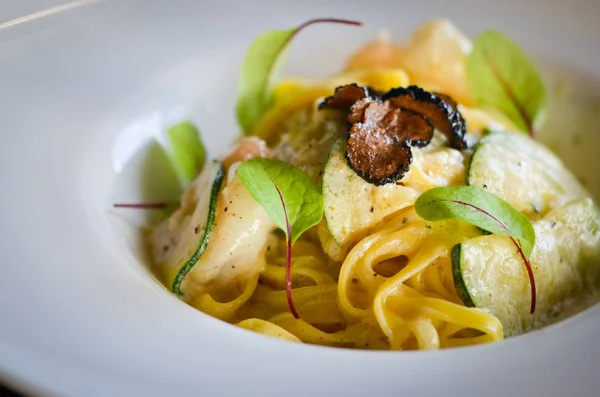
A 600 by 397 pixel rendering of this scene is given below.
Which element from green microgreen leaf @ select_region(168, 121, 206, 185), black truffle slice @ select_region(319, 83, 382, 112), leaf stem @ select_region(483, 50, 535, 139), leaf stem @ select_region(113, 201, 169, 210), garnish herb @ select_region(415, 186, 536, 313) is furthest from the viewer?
leaf stem @ select_region(483, 50, 535, 139)

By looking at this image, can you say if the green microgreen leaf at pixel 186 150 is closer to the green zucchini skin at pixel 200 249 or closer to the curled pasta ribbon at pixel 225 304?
the green zucchini skin at pixel 200 249

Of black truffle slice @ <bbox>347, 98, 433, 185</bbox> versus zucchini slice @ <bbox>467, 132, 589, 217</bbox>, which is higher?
black truffle slice @ <bbox>347, 98, 433, 185</bbox>

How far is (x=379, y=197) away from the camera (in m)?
2.47

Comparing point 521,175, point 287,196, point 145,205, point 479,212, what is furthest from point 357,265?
point 145,205

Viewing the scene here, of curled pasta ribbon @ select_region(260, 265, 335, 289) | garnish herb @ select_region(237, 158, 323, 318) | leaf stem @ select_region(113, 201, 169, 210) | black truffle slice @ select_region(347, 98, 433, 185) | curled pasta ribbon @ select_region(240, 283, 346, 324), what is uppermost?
black truffle slice @ select_region(347, 98, 433, 185)

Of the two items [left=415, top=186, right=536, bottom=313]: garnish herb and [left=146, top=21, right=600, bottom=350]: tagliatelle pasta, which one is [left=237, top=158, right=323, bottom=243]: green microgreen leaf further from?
[left=415, top=186, right=536, bottom=313]: garnish herb

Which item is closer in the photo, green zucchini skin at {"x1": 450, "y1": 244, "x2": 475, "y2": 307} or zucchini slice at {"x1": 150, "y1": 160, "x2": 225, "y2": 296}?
green zucchini skin at {"x1": 450, "y1": 244, "x2": 475, "y2": 307}

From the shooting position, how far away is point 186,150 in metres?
3.36

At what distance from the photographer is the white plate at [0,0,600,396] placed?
1843mm

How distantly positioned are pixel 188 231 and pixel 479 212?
3.80 ft

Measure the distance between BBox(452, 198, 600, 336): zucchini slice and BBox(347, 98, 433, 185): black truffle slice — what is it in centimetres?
39

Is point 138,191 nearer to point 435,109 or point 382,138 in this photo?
point 382,138

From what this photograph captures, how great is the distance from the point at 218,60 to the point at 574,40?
87.2 inches

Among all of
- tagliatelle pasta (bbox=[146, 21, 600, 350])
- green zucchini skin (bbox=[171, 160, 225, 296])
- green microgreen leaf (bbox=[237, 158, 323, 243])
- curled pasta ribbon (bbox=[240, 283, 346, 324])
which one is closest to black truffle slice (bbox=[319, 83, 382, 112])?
tagliatelle pasta (bbox=[146, 21, 600, 350])
